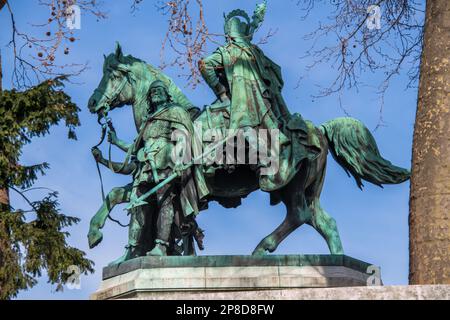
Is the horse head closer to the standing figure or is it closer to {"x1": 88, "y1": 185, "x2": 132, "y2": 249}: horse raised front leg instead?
the standing figure

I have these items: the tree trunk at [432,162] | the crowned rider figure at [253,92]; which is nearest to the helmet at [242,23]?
the crowned rider figure at [253,92]

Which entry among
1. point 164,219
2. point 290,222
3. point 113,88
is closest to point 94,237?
point 164,219

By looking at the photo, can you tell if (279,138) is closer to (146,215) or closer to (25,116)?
(146,215)

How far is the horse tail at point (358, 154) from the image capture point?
15.4 m

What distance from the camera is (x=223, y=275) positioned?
14.2m

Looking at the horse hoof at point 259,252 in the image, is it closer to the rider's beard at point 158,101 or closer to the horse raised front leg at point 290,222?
the horse raised front leg at point 290,222

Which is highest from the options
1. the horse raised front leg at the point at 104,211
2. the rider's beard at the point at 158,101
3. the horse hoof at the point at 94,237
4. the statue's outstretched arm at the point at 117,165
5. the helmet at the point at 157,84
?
the helmet at the point at 157,84

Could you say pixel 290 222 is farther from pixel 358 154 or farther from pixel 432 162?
pixel 432 162

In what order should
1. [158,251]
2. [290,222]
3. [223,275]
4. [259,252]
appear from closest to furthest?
[223,275]
[158,251]
[259,252]
[290,222]

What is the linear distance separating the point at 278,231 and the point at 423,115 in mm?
3334

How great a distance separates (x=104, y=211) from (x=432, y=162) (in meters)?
4.53

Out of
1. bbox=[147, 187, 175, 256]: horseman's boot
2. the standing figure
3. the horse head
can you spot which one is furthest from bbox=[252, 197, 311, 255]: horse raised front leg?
the horse head

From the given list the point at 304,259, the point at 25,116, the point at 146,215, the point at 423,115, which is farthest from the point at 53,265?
the point at 423,115

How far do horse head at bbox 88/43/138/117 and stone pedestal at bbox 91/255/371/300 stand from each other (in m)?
2.07
